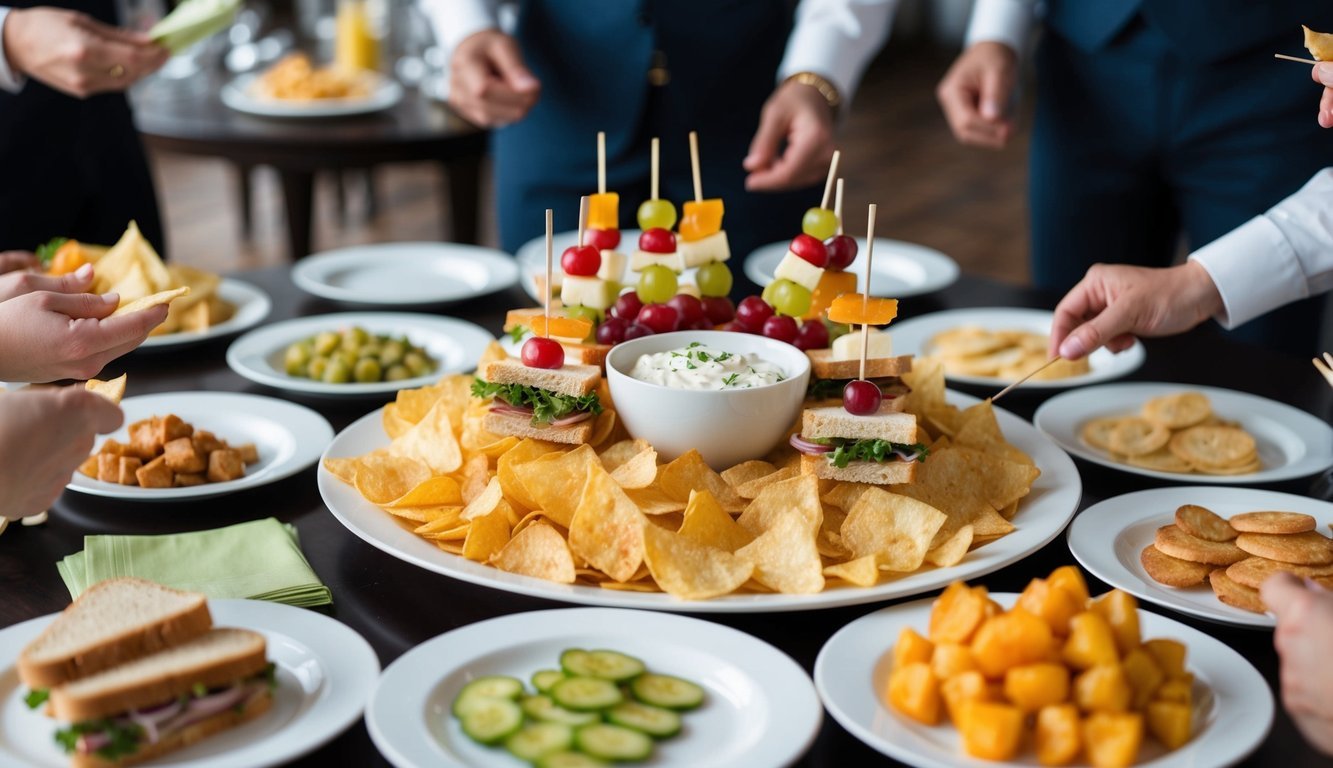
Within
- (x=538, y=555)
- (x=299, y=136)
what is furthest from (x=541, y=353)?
(x=299, y=136)

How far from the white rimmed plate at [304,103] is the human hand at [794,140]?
1889mm

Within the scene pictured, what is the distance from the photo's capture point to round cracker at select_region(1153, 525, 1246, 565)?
4.69ft

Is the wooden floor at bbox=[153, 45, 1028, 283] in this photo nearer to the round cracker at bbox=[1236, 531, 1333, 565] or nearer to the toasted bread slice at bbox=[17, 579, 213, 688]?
the round cracker at bbox=[1236, 531, 1333, 565]

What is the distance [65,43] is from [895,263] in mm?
1739

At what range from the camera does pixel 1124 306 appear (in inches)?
72.3

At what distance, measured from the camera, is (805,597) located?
4.39 feet

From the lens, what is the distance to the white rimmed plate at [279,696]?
108 centimetres

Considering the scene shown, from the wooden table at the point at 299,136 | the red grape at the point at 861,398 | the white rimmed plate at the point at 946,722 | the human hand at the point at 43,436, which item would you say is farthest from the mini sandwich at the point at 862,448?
the wooden table at the point at 299,136

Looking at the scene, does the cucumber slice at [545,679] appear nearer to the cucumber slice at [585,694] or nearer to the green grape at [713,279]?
the cucumber slice at [585,694]

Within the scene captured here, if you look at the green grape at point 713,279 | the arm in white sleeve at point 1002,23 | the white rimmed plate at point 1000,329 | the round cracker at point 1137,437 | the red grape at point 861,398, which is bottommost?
the white rimmed plate at point 1000,329

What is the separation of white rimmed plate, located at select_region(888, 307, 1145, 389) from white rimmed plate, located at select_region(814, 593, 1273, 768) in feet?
2.93

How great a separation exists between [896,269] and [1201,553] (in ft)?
4.86

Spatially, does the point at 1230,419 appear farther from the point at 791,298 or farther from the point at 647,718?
the point at 647,718

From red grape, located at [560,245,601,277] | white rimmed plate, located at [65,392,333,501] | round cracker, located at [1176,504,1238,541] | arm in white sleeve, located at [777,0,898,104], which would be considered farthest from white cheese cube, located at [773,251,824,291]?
arm in white sleeve, located at [777,0,898,104]
